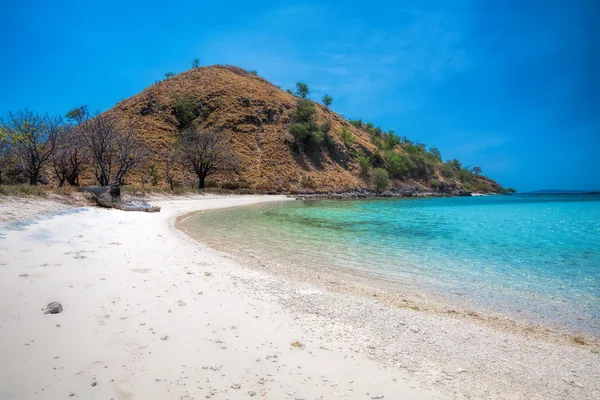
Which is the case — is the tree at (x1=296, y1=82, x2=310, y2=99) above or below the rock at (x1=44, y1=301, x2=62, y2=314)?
above

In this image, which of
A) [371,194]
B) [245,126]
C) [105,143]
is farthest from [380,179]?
[105,143]

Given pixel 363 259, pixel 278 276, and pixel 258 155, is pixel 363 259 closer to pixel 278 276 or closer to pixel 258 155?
pixel 278 276

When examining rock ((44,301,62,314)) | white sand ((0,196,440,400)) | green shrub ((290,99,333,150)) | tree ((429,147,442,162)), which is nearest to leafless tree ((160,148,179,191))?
green shrub ((290,99,333,150))

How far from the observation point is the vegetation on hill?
47.2 m

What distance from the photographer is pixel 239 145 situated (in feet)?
207

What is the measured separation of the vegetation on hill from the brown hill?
0.21m

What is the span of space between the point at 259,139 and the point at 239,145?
16.8ft

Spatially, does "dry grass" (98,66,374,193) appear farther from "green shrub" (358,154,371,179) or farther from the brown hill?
"green shrub" (358,154,371,179)

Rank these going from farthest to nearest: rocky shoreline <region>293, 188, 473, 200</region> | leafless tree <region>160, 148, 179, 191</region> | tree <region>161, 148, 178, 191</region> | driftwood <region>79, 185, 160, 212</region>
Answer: rocky shoreline <region>293, 188, 473, 200</region> < leafless tree <region>160, 148, 179, 191</region> < tree <region>161, 148, 178, 191</region> < driftwood <region>79, 185, 160, 212</region>

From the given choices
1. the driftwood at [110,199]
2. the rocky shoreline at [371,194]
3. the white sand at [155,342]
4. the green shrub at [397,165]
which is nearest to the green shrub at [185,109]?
the rocky shoreline at [371,194]

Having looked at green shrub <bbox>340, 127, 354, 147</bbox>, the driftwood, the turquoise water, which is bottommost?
the turquoise water

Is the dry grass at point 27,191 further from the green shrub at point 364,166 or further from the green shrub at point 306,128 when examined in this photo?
the green shrub at point 364,166

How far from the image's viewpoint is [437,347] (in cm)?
415

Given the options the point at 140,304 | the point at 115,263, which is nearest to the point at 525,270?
the point at 140,304
